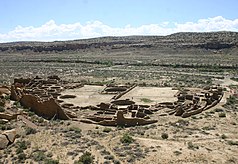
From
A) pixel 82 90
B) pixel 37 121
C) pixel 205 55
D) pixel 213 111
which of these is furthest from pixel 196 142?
pixel 205 55

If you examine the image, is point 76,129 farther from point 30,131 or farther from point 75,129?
point 30,131

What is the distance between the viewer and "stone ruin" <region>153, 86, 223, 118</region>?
3014 cm

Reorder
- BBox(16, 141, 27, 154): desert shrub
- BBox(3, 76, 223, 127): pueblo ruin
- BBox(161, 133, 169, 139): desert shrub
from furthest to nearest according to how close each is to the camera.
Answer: BBox(3, 76, 223, 127): pueblo ruin, BBox(161, 133, 169, 139): desert shrub, BBox(16, 141, 27, 154): desert shrub

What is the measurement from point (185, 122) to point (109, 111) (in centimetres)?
744

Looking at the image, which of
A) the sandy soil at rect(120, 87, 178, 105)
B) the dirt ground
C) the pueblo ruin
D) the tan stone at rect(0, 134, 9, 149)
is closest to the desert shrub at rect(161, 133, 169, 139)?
the dirt ground

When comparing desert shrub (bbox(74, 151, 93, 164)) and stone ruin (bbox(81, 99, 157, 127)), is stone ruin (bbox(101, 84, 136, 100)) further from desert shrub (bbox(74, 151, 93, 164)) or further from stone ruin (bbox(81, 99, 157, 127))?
desert shrub (bbox(74, 151, 93, 164))

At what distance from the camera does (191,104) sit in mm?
32938

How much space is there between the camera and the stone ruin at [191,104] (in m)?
30.1

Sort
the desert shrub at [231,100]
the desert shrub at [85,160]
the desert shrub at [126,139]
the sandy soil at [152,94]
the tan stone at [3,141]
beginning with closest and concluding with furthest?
the desert shrub at [85,160] < the tan stone at [3,141] < the desert shrub at [126,139] < the desert shrub at [231,100] < the sandy soil at [152,94]

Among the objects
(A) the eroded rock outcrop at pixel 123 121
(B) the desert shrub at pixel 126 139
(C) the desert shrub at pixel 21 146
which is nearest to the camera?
(C) the desert shrub at pixel 21 146

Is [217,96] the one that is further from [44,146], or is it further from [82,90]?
[44,146]

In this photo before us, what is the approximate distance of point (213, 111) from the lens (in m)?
31.1

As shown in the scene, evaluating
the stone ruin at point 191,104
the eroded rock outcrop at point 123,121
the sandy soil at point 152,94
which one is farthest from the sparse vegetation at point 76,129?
the sandy soil at point 152,94

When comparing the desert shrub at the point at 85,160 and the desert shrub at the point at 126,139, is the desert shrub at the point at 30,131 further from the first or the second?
the desert shrub at the point at 126,139
